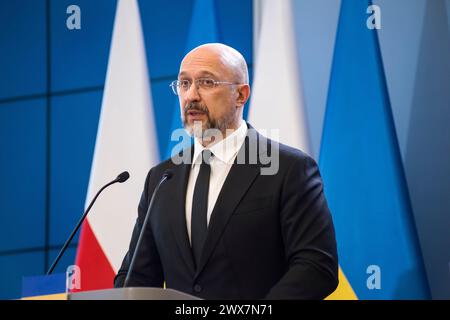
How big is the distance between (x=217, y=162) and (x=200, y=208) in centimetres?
21

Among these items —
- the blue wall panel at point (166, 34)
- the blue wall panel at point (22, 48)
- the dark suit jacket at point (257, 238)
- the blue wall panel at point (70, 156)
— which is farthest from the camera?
the blue wall panel at point (22, 48)

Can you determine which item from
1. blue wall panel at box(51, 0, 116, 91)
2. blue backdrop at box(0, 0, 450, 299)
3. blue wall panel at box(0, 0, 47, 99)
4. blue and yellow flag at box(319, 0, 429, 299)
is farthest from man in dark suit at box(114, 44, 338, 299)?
blue wall panel at box(0, 0, 47, 99)

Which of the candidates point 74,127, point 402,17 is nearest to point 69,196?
point 74,127

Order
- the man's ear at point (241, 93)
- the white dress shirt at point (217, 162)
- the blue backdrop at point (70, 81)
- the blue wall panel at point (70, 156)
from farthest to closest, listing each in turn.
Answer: the blue wall panel at point (70, 156) → the blue backdrop at point (70, 81) → the man's ear at point (241, 93) → the white dress shirt at point (217, 162)

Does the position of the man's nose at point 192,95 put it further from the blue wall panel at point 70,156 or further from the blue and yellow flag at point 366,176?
the blue wall panel at point 70,156

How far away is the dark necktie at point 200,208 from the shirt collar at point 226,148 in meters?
0.03

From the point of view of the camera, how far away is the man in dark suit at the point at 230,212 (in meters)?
2.24

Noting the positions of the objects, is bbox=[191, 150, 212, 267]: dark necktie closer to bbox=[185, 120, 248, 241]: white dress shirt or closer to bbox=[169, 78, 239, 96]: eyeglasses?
bbox=[185, 120, 248, 241]: white dress shirt

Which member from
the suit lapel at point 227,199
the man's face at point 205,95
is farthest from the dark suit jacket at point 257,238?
the man's face at point 205,95

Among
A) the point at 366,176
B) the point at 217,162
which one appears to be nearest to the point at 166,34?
the point at 366,176

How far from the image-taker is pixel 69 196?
180 inches

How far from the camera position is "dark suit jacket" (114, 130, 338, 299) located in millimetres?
2219
